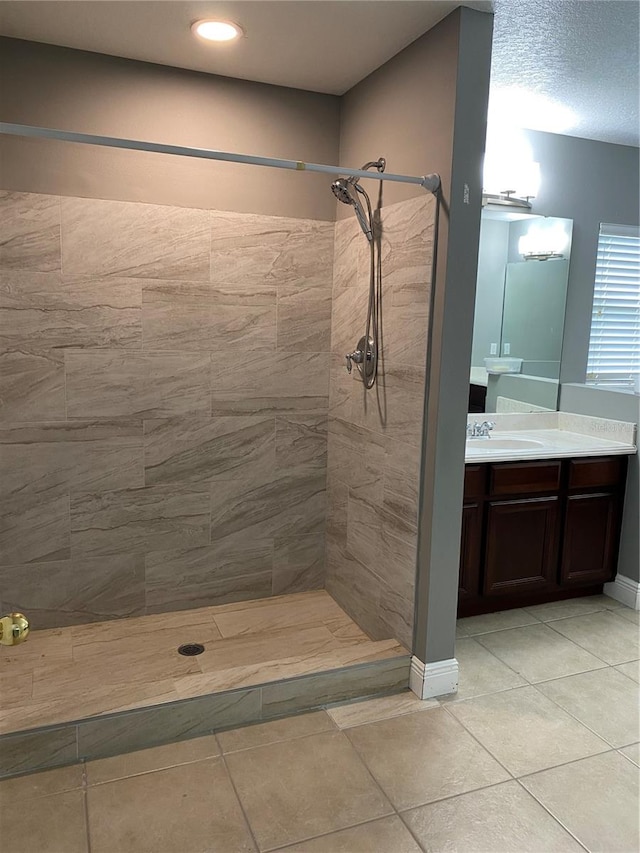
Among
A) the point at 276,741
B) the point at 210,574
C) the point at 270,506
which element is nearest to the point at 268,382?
the point at 270,506

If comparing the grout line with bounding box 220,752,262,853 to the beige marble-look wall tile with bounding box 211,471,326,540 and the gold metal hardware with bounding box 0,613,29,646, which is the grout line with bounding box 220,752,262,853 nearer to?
the gold metal hardware with bounding box 0,613,29,646

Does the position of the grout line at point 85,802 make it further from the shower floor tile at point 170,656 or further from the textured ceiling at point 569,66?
the textured ceiling at point 569,66

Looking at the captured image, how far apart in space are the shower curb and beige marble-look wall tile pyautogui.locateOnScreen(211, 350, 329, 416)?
1235mm

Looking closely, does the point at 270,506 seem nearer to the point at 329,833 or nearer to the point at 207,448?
the point at 207,448

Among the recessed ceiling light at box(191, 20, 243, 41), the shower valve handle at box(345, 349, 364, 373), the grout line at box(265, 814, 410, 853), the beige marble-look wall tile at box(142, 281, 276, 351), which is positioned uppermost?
the recessed ceiling light at box(191, 20, 243, 41)

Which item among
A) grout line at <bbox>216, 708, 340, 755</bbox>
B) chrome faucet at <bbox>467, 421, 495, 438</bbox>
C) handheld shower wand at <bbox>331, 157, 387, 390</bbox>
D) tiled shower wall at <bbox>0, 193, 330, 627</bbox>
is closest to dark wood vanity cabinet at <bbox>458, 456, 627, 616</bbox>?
chrome faucet at <bbox>467, 421, 495, 438</bbox>

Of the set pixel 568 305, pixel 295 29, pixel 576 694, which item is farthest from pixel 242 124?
pixel 576 694

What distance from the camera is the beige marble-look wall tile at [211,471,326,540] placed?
3.12 meters

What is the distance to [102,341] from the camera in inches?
109

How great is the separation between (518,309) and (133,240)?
79.2 inches

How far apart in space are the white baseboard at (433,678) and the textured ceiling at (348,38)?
2355 mm

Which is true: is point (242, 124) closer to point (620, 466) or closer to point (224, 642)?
point (224, 642)

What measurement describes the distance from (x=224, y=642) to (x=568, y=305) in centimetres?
256

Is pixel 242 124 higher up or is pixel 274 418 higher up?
pixel 242 124
